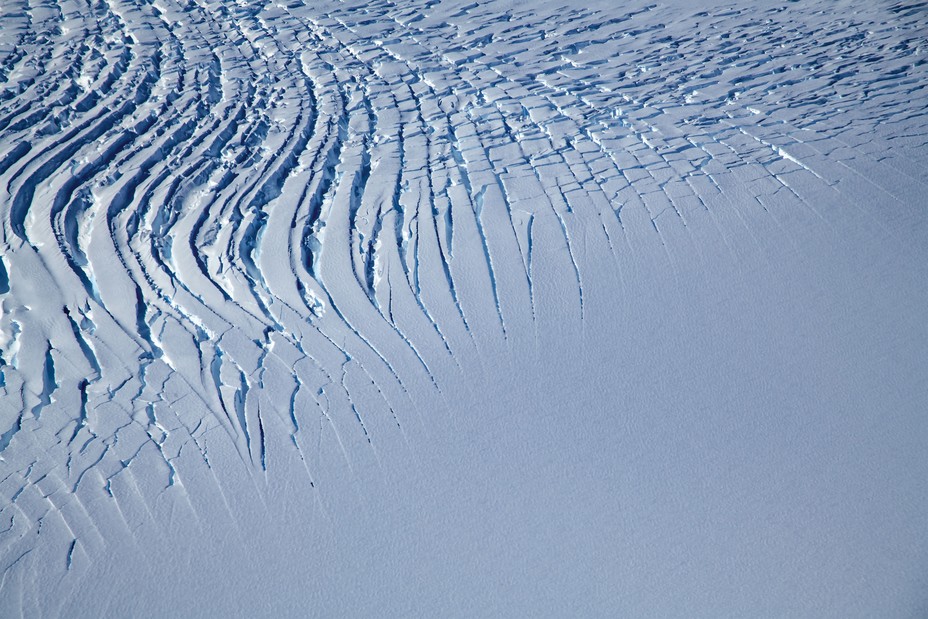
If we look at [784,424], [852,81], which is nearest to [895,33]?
[852,81]

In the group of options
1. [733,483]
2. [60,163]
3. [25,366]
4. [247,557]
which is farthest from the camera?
[60,163]

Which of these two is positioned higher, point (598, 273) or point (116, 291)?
point (116, 291)

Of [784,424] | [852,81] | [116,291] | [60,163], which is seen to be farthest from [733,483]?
[60,163]

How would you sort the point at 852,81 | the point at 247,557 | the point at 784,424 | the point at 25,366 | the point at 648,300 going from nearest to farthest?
1. the point at 247,557
2. the point at 784,424
3. the point at 25,366
4. the point at 648,300
5. the point at 852,81

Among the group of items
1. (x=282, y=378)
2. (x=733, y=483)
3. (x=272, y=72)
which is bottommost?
(x=733, y=483)

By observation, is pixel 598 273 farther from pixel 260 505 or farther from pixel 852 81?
pixel 852 81

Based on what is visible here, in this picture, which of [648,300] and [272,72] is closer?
[648,300]
